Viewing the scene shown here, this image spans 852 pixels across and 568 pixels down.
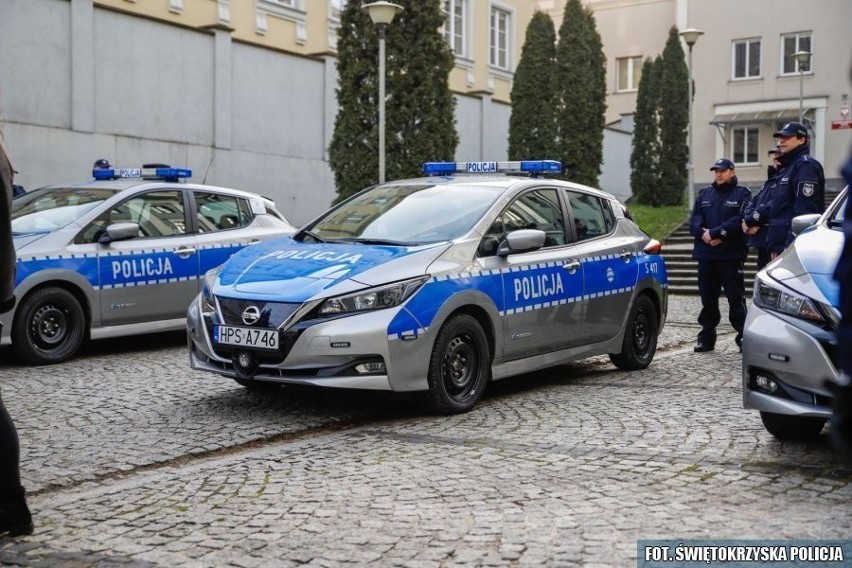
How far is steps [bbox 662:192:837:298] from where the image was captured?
768 inches

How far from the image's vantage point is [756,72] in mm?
44469

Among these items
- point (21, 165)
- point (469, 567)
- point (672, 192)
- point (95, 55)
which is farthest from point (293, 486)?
point (672, 192)

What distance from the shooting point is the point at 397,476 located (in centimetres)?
558

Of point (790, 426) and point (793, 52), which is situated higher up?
point (793, 52)

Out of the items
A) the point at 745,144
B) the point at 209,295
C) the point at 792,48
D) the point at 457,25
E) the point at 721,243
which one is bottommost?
the point at 209,295

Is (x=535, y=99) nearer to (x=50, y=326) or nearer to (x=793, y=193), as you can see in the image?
(x=793, y=193)

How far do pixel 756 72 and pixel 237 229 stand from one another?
122 feet

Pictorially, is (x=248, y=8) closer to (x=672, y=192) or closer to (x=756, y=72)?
(x=672, y=192)

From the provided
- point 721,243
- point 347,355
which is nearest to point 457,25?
point 721,243

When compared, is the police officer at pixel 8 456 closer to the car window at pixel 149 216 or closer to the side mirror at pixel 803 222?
the side mirror at pixel 803 222

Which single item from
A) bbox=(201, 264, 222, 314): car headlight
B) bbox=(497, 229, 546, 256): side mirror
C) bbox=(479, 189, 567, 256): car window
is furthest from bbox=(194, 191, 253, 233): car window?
bbox=(497, 229, 546, 256): side mirror

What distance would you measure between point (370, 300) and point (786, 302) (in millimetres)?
2509

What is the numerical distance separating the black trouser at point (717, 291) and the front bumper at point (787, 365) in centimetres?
500

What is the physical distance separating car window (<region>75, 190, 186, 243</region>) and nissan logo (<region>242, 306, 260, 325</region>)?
352cm
